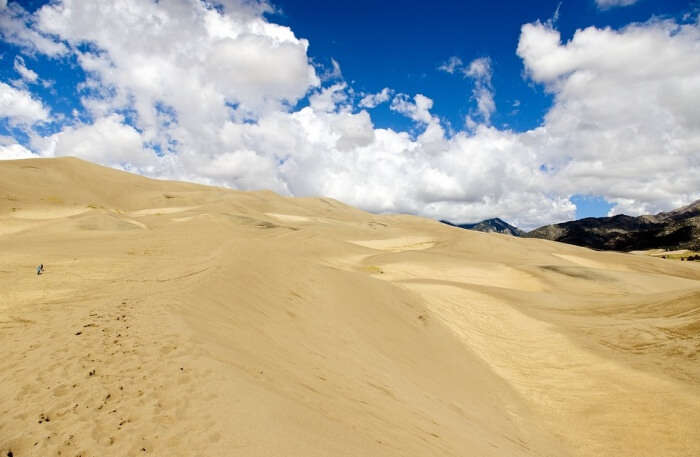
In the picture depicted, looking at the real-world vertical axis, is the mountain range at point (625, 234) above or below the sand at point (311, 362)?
above

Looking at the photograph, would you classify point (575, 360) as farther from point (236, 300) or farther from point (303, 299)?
point (236, 300)

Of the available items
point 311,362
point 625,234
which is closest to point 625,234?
point 625,234

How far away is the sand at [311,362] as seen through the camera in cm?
412

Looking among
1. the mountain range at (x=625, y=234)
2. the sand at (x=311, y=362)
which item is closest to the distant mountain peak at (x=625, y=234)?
the mountain range at (x=625, y=234)

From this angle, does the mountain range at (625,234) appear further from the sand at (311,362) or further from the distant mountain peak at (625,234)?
the sand at (311,362)

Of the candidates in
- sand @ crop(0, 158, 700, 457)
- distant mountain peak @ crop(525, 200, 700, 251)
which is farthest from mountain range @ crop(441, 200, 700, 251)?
sand @ crop(0, 158, 700, 457)

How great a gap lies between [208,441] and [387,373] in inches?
199

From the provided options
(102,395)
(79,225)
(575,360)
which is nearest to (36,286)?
(102,395)

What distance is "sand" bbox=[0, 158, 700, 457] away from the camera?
412 cm

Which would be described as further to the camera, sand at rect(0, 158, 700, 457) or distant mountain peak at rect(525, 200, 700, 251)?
distant mountain peak at rect(525, 200, 700, 251)

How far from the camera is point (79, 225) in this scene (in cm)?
2580

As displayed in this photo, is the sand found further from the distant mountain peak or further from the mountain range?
the mountain range

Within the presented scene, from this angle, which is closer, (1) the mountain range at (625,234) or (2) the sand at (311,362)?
(2) the sand at (311,362)

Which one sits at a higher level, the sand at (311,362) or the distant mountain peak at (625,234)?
the distant mountain peak at (625,234)
